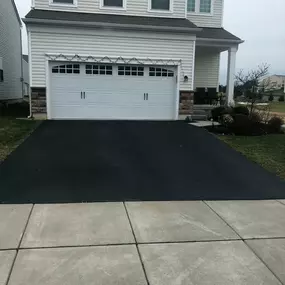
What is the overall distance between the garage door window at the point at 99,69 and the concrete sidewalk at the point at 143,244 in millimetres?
9961

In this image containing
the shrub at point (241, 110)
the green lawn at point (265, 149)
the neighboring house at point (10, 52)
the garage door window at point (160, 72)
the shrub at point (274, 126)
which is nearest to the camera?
the green lawn at point (265, 149)

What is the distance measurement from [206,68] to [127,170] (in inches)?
512

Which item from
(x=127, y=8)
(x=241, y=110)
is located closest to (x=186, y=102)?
(x=241, y=110)

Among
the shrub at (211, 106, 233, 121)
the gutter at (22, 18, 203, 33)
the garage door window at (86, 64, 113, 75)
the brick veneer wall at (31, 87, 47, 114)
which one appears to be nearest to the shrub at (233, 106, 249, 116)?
the shrub at (211, 106, 233, 121)

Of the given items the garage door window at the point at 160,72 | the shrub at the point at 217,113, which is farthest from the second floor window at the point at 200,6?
the shrub at the point at 217,113

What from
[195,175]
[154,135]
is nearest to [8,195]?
[195,175]

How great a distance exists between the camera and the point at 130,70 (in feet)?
46.0

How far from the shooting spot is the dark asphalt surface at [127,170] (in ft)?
16.6

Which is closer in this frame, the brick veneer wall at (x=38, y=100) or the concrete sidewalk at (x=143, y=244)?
the concrete sidewalk at (x=143, y=244)

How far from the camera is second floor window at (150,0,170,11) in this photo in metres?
14.7

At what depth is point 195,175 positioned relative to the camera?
620cm

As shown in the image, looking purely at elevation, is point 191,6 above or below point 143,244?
above

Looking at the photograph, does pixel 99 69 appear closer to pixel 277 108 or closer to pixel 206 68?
pixel 206 68

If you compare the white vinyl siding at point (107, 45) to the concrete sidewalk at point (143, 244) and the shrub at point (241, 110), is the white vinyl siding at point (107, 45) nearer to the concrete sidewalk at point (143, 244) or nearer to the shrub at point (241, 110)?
the shrub at point (241, 110)
